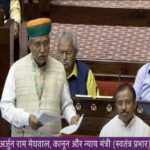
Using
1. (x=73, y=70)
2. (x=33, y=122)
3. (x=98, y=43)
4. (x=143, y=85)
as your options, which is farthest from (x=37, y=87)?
(x=98, y=43)

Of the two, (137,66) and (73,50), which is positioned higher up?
(73,50)

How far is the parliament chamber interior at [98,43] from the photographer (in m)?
5.82

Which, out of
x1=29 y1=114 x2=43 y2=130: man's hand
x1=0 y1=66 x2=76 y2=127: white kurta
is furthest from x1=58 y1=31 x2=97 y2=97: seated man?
x1=29 y1=114 x2=43 y2=130: man's hand

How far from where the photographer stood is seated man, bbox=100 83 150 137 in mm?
5047

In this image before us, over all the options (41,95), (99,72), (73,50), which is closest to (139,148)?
(41,95)

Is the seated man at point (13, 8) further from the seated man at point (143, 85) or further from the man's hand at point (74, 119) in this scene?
the man's hand at point (74, 119)

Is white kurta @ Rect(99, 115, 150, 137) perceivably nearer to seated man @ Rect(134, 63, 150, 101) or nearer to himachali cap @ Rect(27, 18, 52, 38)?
himachali cap @ Rect(27, 18, 52, 38)

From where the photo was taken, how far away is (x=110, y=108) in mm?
5832

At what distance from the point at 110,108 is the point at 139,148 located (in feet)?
4.37

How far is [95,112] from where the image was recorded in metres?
5.88

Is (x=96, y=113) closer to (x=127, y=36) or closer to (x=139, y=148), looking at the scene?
(x=139, y=148)

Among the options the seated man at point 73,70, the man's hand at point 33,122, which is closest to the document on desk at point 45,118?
the man's hand at point 33,122

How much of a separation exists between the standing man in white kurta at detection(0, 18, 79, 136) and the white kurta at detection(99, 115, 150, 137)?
0.90 feet

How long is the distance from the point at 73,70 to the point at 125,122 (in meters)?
1.18
